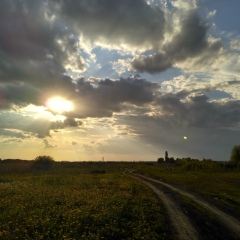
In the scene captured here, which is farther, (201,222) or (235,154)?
(235,154)

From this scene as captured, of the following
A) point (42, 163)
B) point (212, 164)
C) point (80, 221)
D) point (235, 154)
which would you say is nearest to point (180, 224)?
point (80, 221)

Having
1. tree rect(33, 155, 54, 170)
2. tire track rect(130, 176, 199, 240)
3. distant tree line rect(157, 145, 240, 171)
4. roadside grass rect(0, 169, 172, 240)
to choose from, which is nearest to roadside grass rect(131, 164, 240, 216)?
tire track rect(130, 176, 199, 240)

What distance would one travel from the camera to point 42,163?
99250 mm

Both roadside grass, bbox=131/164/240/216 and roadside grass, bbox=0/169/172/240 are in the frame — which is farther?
roadside grass, bbox=131/164/240/216

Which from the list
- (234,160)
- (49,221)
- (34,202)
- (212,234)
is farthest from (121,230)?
(234,160)

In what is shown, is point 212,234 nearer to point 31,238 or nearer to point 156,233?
point 156,233

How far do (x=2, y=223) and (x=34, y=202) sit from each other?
7051mm

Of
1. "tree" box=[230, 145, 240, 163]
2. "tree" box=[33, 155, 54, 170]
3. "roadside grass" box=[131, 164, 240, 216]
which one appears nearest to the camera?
"roadside grass" box=[131, 164, 240, 216]

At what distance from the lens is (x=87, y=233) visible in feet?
49.4

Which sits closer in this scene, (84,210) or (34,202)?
(84,210)

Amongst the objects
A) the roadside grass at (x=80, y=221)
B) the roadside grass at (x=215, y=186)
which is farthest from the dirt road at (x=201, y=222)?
the roadside grass at (x=215, y=186)

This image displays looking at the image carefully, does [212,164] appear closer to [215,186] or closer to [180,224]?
[215,186]

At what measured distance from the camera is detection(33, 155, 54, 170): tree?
98625mm

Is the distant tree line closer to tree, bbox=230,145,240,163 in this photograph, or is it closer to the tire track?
tree, bbox=230,145,240,163
